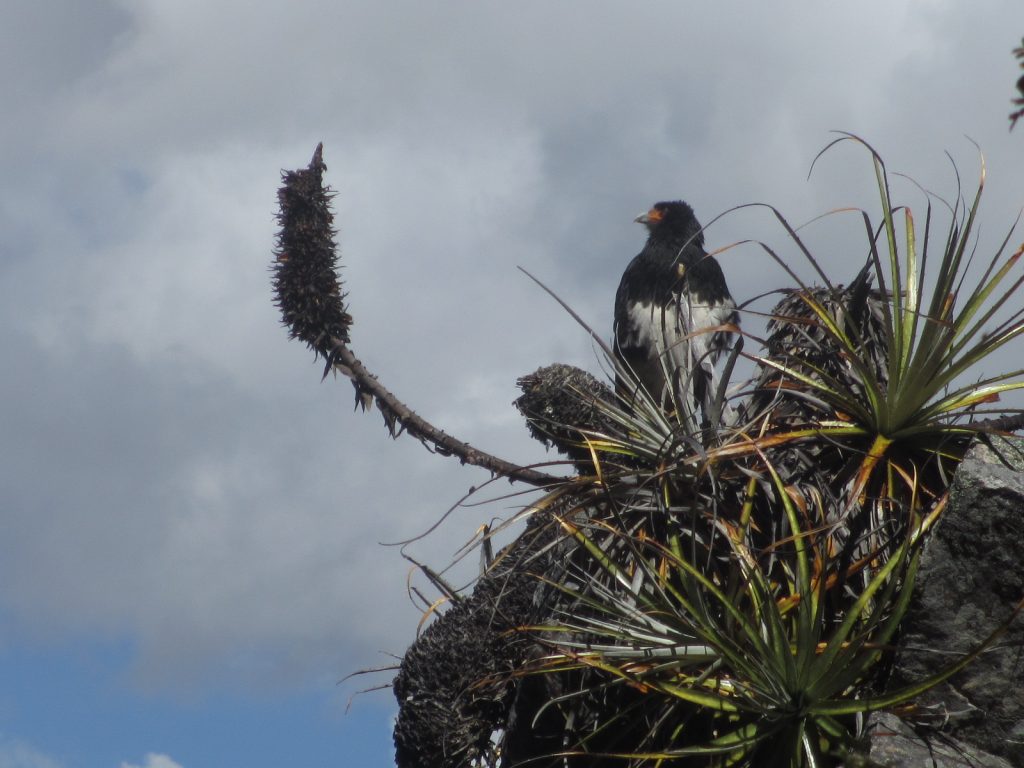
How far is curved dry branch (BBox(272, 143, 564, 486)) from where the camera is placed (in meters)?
5.49

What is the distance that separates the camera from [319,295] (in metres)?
5.56

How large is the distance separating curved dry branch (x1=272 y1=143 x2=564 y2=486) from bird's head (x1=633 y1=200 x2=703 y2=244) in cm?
443

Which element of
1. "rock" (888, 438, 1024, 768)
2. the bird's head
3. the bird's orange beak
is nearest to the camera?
"rock" (888, 438, 1024, 768)

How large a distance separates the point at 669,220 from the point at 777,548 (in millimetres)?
5377

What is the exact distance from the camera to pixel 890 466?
4.83m

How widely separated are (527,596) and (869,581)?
5.04 feet

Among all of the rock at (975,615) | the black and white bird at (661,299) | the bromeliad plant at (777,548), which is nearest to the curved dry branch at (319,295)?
the bromeliad plant at (777,548)

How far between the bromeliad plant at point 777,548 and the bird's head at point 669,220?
165 inches

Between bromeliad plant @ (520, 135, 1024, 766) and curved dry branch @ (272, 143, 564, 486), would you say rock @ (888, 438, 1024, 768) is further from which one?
curved dry branch @ (272, 143, 564, 486)

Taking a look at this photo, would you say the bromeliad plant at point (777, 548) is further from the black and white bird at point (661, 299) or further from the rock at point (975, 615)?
the black and white bird at point (661, 299)

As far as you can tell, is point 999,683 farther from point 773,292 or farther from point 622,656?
point 773,292

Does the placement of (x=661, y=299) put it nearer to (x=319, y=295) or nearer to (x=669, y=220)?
(x=669, y=220)

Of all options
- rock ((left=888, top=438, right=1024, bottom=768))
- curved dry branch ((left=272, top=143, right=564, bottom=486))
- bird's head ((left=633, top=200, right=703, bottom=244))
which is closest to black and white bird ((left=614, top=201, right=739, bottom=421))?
bird's head ((left=633, top=200, right=703, bottom=244))

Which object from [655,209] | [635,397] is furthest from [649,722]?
[655,209]
